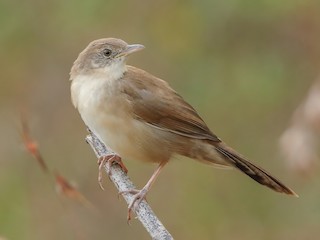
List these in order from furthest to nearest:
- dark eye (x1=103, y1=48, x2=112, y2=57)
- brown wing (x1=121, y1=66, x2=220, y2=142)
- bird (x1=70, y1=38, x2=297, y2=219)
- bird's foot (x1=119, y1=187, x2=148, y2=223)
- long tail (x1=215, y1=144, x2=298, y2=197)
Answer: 1. dark eye (x1=103, y1=48, x2=112, y2=57)
2. long tail (x1=215, y1=144, x2=298, y2=197)
3. brown wing (x1=121, y1=66, x2=220, y2=142)
4. bird (x1=70, y1=38, x2=297, y2=219)
5. bird's foot (x1=119, y1=187, x2=148, y2=223)

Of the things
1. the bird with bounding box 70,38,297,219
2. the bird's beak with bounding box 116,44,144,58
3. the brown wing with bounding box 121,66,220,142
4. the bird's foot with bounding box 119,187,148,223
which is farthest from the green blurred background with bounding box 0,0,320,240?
the bird's foot with bounding box 119,187,148,223

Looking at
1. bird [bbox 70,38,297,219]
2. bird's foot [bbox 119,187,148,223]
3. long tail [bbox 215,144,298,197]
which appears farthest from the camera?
long tail [bbox 215,144,298,197]

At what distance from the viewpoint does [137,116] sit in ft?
24.8

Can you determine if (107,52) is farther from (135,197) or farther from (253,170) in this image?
(253,170)

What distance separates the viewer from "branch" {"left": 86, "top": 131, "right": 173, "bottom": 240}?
247 inches

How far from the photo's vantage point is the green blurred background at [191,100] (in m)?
9.70

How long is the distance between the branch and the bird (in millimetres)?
119

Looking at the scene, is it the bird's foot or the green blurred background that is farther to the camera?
the green blurred background

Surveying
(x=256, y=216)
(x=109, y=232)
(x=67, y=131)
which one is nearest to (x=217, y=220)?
(x=256, y=216)

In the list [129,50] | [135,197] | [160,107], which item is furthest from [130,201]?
[129,50]

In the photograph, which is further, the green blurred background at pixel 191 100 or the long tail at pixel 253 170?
the green blurred background at pixel 191 100

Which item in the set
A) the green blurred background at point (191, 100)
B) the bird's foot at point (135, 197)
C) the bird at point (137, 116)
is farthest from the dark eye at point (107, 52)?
the green blurred background at point (191, 100)

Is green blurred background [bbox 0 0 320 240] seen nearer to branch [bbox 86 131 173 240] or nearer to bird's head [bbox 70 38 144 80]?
branch [bbox 86 131 173 240]

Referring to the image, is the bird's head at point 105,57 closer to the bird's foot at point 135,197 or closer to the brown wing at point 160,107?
the brown wing at point 160,107
